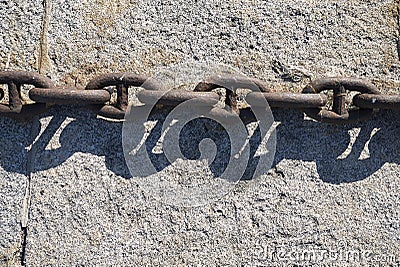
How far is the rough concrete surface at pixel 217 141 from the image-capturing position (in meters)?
1.27

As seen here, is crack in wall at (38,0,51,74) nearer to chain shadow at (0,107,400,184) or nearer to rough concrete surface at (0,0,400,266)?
rough concrete surface at (0,0,400,266)

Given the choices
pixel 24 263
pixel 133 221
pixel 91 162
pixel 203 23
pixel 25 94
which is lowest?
pixel 24 263

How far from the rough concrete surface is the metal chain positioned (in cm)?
7

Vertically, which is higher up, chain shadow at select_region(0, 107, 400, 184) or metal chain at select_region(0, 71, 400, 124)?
metal chain at select_region(0, 71, 400, 124)

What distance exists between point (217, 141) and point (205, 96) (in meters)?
0.17

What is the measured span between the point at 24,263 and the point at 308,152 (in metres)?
0.76

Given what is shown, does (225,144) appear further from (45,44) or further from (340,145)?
(45,44)

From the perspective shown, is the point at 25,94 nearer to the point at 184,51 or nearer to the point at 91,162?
the point at 91,162

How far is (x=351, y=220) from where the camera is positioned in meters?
1.31

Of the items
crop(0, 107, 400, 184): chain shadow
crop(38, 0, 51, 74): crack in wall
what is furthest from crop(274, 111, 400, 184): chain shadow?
crop(38, 0, 51, 74): crack in wall

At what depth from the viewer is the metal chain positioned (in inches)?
45.8

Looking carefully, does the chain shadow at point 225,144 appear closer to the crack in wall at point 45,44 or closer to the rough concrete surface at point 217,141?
the rough concrete surface at point 217,141

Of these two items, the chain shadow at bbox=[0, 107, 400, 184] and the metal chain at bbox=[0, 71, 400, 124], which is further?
the chain shadow at bbox=[0, 107, 400, 184]

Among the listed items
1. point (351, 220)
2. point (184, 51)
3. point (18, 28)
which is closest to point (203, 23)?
point (184, 51)
